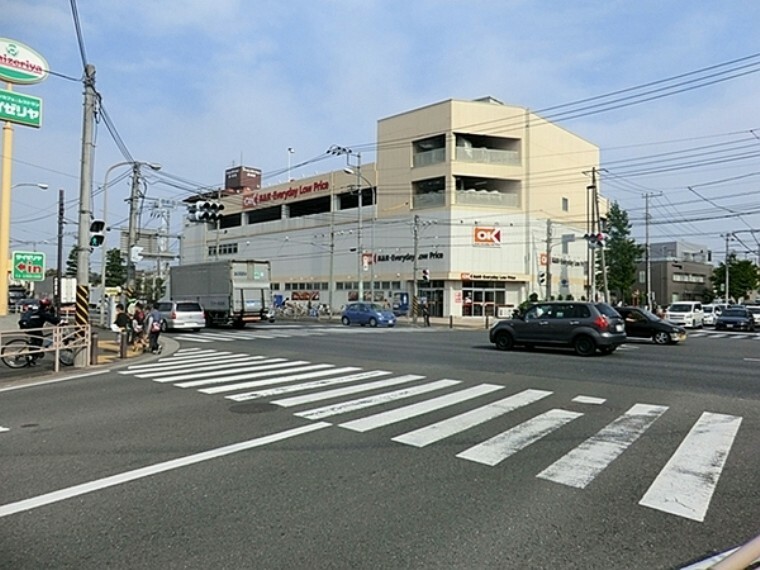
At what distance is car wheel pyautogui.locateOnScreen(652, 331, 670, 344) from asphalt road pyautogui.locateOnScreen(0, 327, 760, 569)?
42.9 ft

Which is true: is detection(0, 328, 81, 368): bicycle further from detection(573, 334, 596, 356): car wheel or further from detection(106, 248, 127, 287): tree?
detection(106, 248, 127, 287): tree

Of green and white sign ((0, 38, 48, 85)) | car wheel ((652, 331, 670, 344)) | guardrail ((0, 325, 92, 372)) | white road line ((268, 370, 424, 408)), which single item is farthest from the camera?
car wheel ((652, 331, 670, 344))

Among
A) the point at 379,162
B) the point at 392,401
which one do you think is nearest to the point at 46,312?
the point at 392,401

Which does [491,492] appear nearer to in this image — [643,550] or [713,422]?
[643,550]

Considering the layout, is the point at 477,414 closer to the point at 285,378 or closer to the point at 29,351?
the point at 285,378

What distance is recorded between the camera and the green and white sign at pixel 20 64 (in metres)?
20.4

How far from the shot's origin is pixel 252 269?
3325cm

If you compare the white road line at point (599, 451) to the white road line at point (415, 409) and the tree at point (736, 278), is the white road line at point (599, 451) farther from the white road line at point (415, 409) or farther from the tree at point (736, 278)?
the tree at point (736, 278)

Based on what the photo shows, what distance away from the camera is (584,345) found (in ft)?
57.0

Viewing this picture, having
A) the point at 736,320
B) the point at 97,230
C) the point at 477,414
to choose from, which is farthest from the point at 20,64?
the point at 736,320

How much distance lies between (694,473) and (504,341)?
13.8 meters

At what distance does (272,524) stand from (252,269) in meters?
29.7

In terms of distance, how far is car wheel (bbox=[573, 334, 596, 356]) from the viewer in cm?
1717

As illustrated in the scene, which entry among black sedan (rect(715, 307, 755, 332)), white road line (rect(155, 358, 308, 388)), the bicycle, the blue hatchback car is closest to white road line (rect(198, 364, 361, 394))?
white road line (rect(155, 358, 308, 388))
